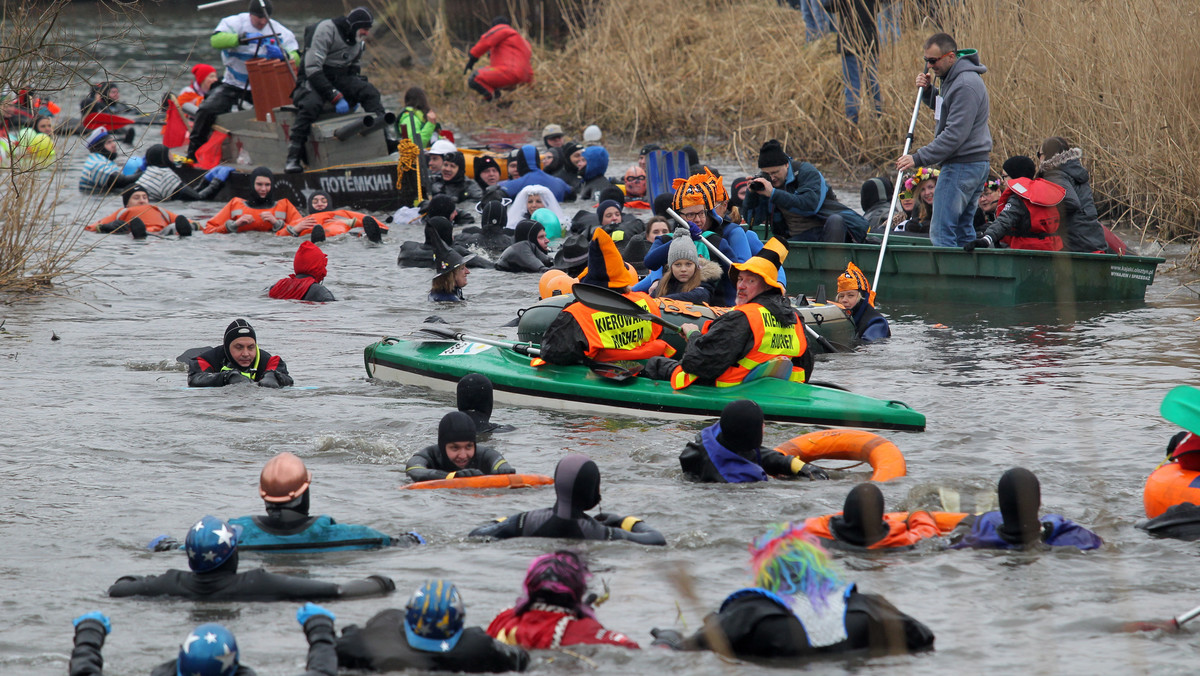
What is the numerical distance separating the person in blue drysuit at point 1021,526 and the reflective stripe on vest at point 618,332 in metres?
3.07

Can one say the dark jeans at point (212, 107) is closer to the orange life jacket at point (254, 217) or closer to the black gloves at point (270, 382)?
the orange life jacket at point (254, 217)

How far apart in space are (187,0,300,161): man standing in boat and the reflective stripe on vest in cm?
1038

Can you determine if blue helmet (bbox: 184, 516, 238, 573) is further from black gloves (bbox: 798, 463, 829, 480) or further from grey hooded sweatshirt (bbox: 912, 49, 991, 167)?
A: grey hooded sweatshirt (bbox: 912, 49, 991, 167)

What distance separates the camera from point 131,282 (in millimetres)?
13344

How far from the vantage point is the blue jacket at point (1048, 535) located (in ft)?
17.5

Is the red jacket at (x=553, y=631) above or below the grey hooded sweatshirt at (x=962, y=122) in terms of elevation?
below

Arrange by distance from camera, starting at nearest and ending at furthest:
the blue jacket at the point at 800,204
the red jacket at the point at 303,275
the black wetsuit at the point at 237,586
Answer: the black wetsuit at the point at 237,586, the blue jacket at the point at 800,204, the red jacket at the point at 303,275

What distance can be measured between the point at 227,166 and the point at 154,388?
941 cm

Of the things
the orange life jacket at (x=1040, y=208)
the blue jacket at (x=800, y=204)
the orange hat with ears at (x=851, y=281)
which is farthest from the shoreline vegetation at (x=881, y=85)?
the orange hat with ears at (x=851, y=281)

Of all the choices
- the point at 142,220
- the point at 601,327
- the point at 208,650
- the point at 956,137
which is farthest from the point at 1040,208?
the point at 142,220

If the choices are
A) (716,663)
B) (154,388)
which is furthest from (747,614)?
(154,388)

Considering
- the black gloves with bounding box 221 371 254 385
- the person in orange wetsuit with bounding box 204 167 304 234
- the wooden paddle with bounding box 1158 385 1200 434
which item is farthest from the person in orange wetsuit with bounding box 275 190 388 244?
the wooden paddle with bounding box 1158 385 1200 434

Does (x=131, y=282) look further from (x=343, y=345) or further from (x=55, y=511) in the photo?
(x=55, y=511)

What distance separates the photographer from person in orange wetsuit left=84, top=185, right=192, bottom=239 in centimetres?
1563
